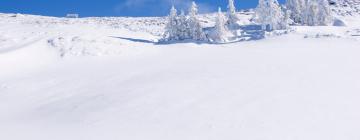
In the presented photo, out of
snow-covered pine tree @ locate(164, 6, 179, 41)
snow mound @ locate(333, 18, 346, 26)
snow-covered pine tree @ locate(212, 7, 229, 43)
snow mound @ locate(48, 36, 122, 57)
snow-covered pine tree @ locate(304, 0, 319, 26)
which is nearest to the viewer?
snow mound @ locate(48, 36, 122, 57)

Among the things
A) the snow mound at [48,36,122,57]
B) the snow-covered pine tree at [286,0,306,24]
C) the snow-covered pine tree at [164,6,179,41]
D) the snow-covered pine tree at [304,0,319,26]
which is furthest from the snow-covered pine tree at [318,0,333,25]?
the snow mound at [48,36,122,57]

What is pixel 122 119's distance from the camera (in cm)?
2072

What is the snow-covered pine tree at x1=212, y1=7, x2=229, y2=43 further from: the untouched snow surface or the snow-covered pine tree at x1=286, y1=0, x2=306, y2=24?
the snow-covered pine tree at x1=286, y1=0, x2=306, y2=24

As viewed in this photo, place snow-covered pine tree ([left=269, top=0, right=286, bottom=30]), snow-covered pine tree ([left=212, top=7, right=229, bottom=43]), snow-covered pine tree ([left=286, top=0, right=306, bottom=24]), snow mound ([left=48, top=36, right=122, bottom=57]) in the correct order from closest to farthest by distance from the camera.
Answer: snow mound ([left=48, top=36, right=122, bottom=57]) < snow-covered pine tree ([left=212, top=7, right=229, bottom=43]) < snow-covered pine tree ([left=269, top=0, right=286, bottom=30]) < snow-covered pine tree ([left=286, top=0, right=306, bottom=24])

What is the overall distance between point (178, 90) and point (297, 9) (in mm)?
54342

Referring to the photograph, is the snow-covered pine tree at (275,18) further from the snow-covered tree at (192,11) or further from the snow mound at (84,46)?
the snow mound at (84,46)

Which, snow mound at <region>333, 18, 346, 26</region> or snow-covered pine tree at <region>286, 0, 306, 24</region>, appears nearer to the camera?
snow mound at <region>333, 18, 346, 26</region>

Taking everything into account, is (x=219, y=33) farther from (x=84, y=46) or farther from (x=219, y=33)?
(x=84, y=46)

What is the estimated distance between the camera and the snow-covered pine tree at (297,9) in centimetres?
7519

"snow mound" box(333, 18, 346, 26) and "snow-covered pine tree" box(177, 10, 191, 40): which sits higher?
"snow-covered pine tree" box(177, 10, 191, 40)

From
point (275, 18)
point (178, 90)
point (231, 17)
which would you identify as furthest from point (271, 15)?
point (178, 90)

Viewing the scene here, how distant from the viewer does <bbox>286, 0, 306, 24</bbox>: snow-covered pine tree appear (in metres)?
75.2

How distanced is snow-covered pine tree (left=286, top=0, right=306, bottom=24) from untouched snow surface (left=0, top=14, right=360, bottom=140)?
27.6 meters

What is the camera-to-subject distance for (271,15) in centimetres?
6425
